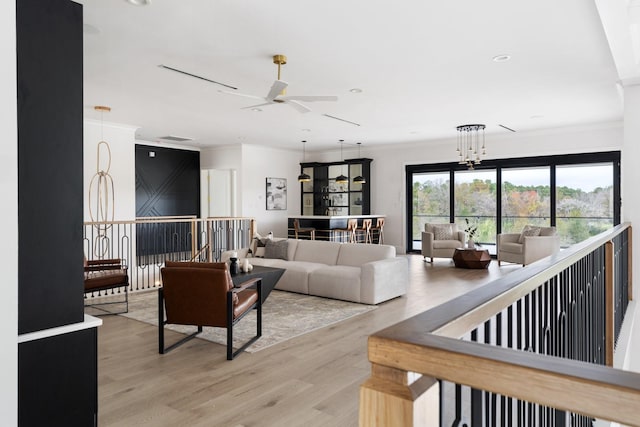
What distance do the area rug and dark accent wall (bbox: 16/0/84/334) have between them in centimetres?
204

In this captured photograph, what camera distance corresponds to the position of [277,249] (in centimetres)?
714

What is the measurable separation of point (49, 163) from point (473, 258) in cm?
807

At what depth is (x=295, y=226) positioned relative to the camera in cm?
1150

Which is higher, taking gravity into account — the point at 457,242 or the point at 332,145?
the point at 332,145

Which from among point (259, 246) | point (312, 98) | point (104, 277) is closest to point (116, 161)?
point (259, 246)

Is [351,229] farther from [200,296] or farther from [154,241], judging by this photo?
[200,296]

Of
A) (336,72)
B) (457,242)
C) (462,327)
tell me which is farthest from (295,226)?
(462,327)

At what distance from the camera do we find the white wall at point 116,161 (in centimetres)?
826

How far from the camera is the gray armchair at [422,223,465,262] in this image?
9.62 m

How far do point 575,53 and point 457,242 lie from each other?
563 centimetres

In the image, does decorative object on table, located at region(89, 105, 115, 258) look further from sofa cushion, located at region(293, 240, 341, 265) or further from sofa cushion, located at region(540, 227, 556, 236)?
sofa cushion, located at region(540, 227, 556, 236)

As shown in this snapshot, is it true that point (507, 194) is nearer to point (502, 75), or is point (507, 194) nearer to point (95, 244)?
point (502, 75)

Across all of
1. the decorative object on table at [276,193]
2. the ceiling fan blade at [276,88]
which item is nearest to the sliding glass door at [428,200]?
the decorative object on table at [276,193]

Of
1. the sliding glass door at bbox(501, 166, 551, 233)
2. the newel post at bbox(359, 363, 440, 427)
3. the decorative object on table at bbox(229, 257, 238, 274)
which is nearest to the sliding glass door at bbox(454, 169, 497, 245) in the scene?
the sliding glass door at bbox(501, 166, 551, 233)
